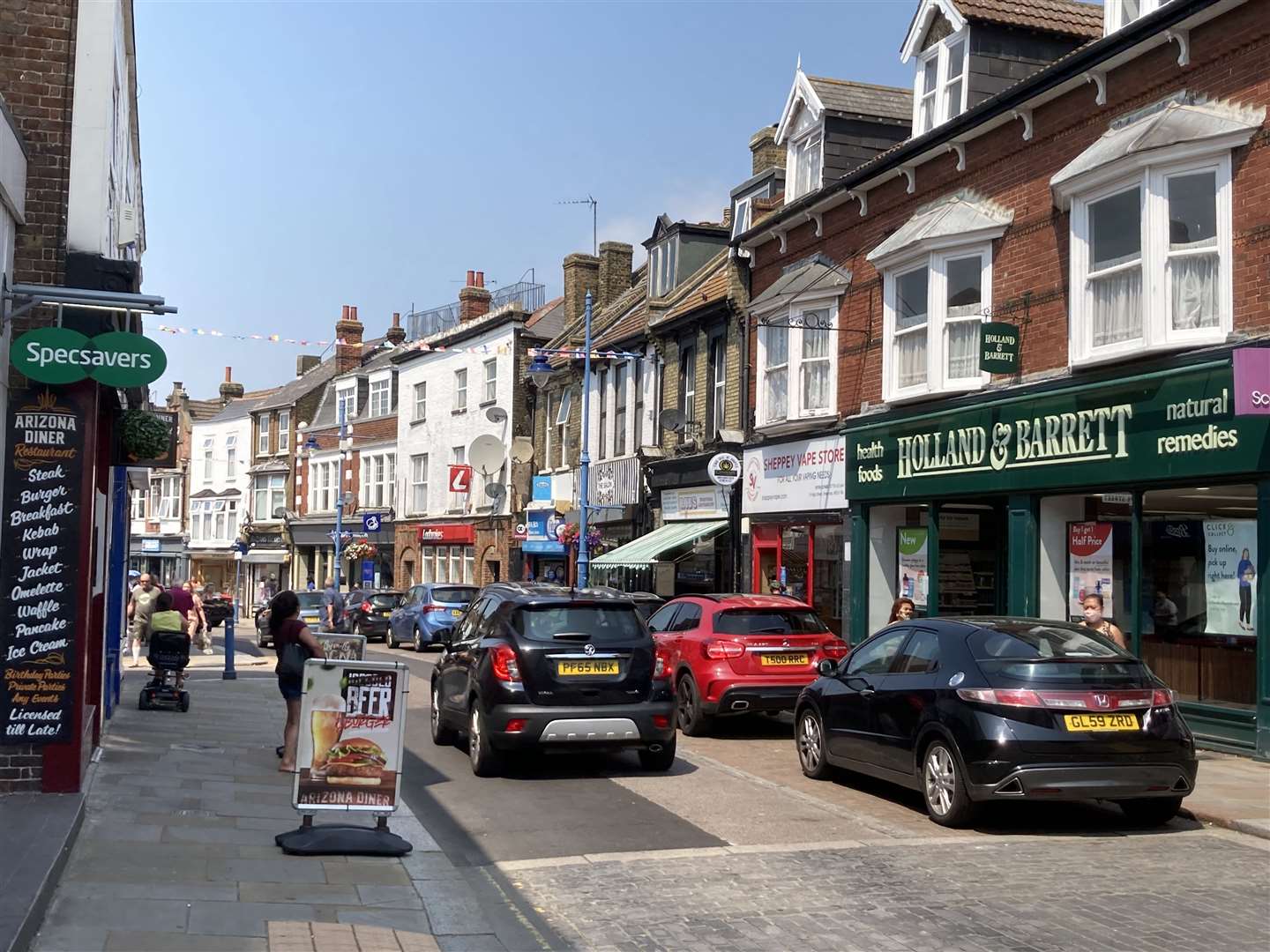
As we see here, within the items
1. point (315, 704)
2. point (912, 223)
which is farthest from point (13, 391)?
point (912, 223)

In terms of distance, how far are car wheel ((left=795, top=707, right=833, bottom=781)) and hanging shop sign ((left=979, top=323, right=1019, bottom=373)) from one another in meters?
6.72

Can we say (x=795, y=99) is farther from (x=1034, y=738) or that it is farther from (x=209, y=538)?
(x=209, y=538)

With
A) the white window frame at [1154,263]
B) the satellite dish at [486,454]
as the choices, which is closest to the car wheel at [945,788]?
the white window frame at [1154,263]

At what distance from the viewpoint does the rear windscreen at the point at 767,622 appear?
14.6 metres

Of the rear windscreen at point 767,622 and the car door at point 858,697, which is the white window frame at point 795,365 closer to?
the rear windscreen at point 767,622

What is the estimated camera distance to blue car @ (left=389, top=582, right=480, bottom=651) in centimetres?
2889

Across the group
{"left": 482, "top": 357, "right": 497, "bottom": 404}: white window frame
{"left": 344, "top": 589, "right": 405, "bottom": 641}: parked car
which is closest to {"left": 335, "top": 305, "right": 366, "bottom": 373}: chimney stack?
{"left": 482, "top": 357, "right": 497, "bottom": 404}: white window frame

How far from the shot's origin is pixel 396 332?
55.1 metres

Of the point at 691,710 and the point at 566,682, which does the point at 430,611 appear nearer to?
the point at 691,710

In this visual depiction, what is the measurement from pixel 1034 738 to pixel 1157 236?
7583 mm

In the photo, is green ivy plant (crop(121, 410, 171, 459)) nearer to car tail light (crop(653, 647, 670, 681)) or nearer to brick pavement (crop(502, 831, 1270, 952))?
car tail light (crop(653, 647, 670, 681))

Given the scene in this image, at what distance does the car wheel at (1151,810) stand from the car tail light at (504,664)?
5.08m

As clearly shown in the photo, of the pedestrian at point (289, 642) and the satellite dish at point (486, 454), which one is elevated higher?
the satellite dish at point (486, 454)

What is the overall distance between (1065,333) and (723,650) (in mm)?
6043
